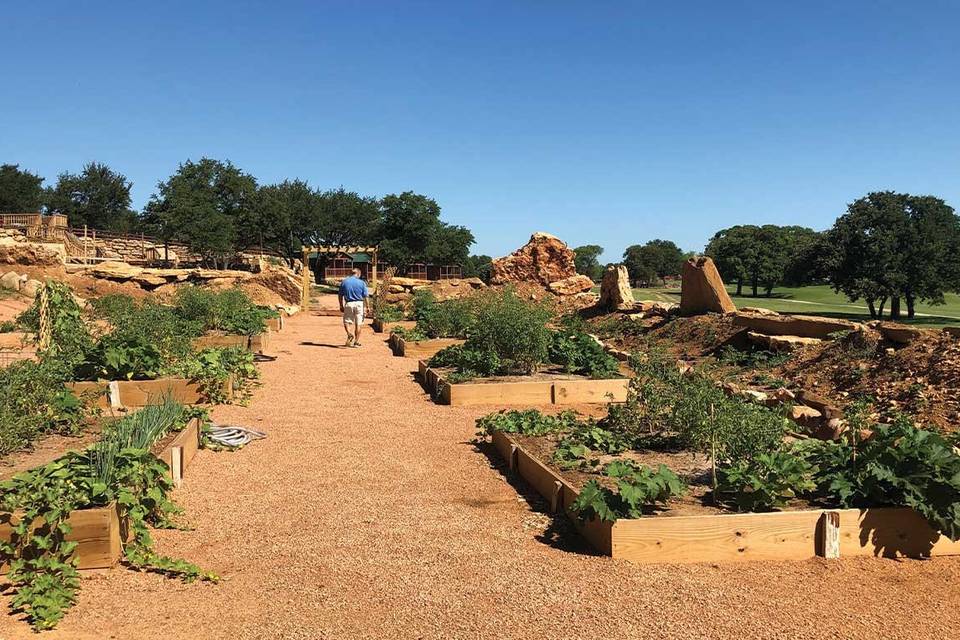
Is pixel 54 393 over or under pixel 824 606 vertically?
over

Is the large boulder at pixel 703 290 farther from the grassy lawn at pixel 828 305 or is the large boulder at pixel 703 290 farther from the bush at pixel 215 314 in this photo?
the grassy lawn at pixel 828 305

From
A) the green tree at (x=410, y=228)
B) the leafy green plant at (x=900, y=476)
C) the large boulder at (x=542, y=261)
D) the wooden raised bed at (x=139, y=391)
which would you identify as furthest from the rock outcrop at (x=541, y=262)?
the green tree at (x=410, y=228)

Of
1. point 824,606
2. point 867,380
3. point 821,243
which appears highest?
point 821,243

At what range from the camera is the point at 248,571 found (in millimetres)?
4141

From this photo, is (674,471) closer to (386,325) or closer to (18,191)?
(386,325)

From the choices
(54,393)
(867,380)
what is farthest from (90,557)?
(867,380)

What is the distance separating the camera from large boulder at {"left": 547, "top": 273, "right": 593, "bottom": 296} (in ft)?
81.5

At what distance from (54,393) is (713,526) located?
5.56 meters

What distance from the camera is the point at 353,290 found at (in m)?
15.2

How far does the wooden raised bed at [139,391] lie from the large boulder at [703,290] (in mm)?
10386

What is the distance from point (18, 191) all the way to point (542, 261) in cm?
4841

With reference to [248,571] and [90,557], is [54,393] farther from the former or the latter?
[248,571]

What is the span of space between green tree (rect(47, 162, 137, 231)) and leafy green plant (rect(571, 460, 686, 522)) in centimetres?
6234

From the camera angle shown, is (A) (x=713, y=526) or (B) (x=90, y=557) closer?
(B) (x=90, y=557)
